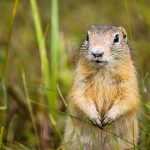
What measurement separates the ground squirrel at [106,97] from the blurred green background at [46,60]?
18 cm

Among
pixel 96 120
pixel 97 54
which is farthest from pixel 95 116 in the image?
pixel 97 54

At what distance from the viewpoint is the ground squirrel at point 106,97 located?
7125 mm

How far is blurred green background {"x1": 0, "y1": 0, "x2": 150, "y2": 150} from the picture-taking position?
8062 millimetres

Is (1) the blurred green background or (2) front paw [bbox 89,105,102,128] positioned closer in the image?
(2) front paw [bbox 89,105,102,128]

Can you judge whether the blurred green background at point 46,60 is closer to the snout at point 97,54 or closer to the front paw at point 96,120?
the front paw at point 96,120

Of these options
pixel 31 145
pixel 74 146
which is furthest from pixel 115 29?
pixel 31 145

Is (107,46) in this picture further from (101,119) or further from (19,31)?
(19,31)

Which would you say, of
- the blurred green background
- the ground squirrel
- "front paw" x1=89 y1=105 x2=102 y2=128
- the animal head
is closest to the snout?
the animal head

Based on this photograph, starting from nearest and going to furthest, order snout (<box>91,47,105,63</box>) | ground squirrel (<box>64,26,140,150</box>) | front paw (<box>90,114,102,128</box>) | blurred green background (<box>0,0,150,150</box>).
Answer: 1. snout (<box>91,47,105,63</box>)
2. front paw (<box>90,114,102,128</box>)
3. ground squirrel (<box>64,26,140,150</box>)
4. blurred green background (<box>0,0,150,150</box>)

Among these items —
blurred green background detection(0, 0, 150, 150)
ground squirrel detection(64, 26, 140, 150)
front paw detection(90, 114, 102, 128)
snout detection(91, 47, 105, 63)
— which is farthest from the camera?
blurred green background detection(0, 0, 150, 150)

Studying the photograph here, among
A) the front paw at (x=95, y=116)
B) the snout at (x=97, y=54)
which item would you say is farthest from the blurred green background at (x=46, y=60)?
the snout at (x=97, y=54)

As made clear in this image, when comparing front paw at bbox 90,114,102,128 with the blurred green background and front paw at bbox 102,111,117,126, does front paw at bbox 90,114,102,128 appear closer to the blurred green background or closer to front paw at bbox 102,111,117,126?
front paw at bbox 102,111,117,126

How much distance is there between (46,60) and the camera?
8.30 meters

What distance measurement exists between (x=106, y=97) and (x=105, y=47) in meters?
0.59
